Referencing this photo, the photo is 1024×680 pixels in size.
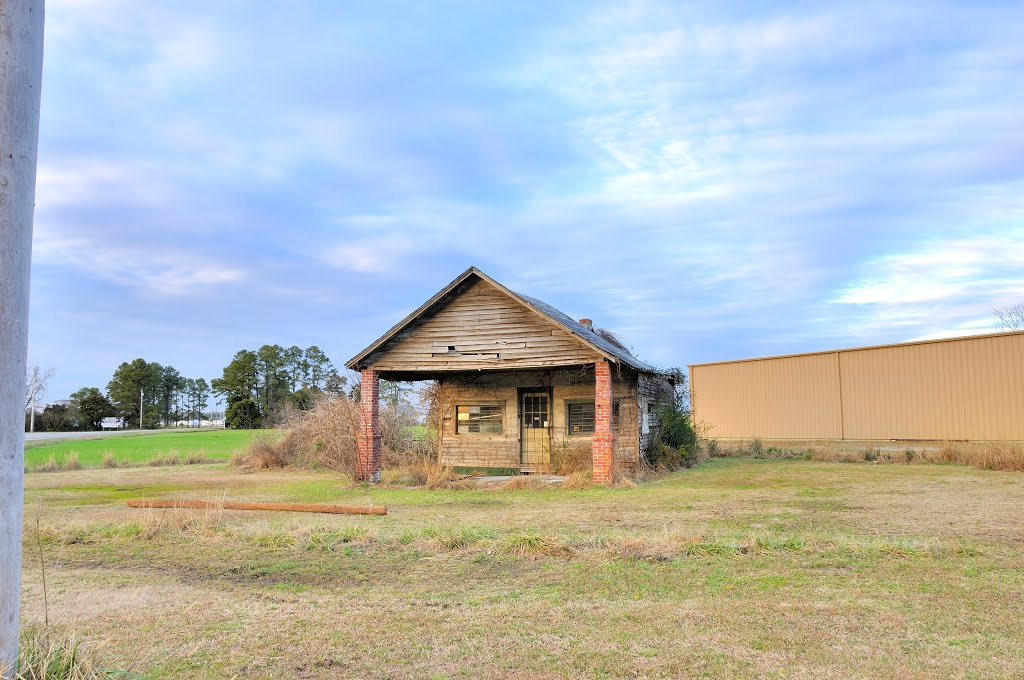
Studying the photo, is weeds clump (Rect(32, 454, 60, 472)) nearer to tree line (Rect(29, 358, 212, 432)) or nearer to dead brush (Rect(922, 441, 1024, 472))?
dead brush (Rect(922, 441, 1024, 472))

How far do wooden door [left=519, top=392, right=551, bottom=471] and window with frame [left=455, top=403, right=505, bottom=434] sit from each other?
0.71 metres

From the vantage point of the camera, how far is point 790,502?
14.0 meters

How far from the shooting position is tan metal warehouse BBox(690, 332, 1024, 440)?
2355 centimetres

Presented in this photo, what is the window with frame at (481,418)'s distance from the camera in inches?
898

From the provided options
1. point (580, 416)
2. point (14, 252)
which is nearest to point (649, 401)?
point (580, 416)

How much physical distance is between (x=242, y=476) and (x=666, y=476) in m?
13.9

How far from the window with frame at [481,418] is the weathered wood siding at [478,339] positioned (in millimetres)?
3800

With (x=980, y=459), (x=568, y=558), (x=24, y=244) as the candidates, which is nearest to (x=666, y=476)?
(x=980, y=459)

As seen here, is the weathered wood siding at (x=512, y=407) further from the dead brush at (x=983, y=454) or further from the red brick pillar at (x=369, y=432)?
the dead brush at (x=983, y=454)

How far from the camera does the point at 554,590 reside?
23.0 ft

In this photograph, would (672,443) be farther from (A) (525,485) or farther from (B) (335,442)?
(B) (335,442)

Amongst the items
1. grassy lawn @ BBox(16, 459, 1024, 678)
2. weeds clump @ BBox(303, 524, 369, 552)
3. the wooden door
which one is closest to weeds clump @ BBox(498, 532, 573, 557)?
grassy lawn @ BBox(16, 459, 1024, 678)

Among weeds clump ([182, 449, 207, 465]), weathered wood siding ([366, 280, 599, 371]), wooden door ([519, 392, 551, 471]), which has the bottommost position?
weeds clump ([182, 449, 207, 465])

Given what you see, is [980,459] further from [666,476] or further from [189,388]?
[189,388]
